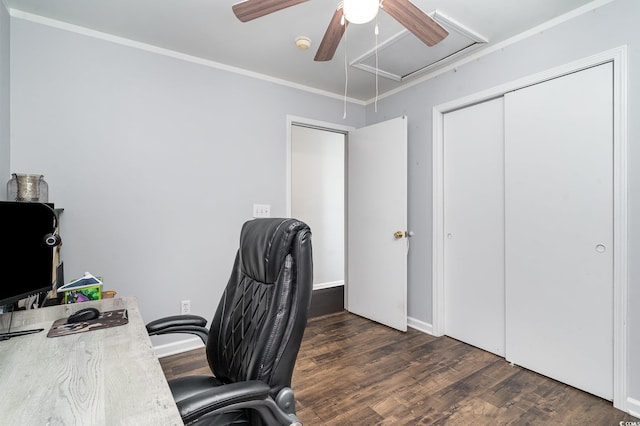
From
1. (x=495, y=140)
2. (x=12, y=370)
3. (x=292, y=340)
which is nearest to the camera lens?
(x=12, y=370)

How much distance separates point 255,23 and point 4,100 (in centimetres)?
164

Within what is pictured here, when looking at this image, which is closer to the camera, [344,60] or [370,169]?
[344,60]

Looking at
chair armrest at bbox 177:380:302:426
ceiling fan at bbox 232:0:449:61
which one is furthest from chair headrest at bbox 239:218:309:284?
ceiling fan at bbox 232:0:449:61

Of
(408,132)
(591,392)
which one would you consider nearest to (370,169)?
(408,132)

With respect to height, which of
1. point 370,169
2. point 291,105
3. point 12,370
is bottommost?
point 12,370

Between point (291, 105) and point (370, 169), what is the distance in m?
1.06

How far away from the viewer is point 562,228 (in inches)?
82.1

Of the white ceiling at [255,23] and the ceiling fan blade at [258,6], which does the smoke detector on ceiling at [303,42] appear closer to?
the white ceiling at [255,23]

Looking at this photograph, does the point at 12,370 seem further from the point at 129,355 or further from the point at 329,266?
the point at 329,266

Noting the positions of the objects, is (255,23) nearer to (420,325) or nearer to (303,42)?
(303,42)

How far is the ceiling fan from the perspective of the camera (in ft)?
4.48

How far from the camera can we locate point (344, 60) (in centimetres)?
266

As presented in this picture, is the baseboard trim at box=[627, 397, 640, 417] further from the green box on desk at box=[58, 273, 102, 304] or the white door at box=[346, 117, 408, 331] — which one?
the green box on desk at box=[58, 273, 102, 304]

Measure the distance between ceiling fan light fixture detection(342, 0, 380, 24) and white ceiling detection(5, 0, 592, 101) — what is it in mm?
686
